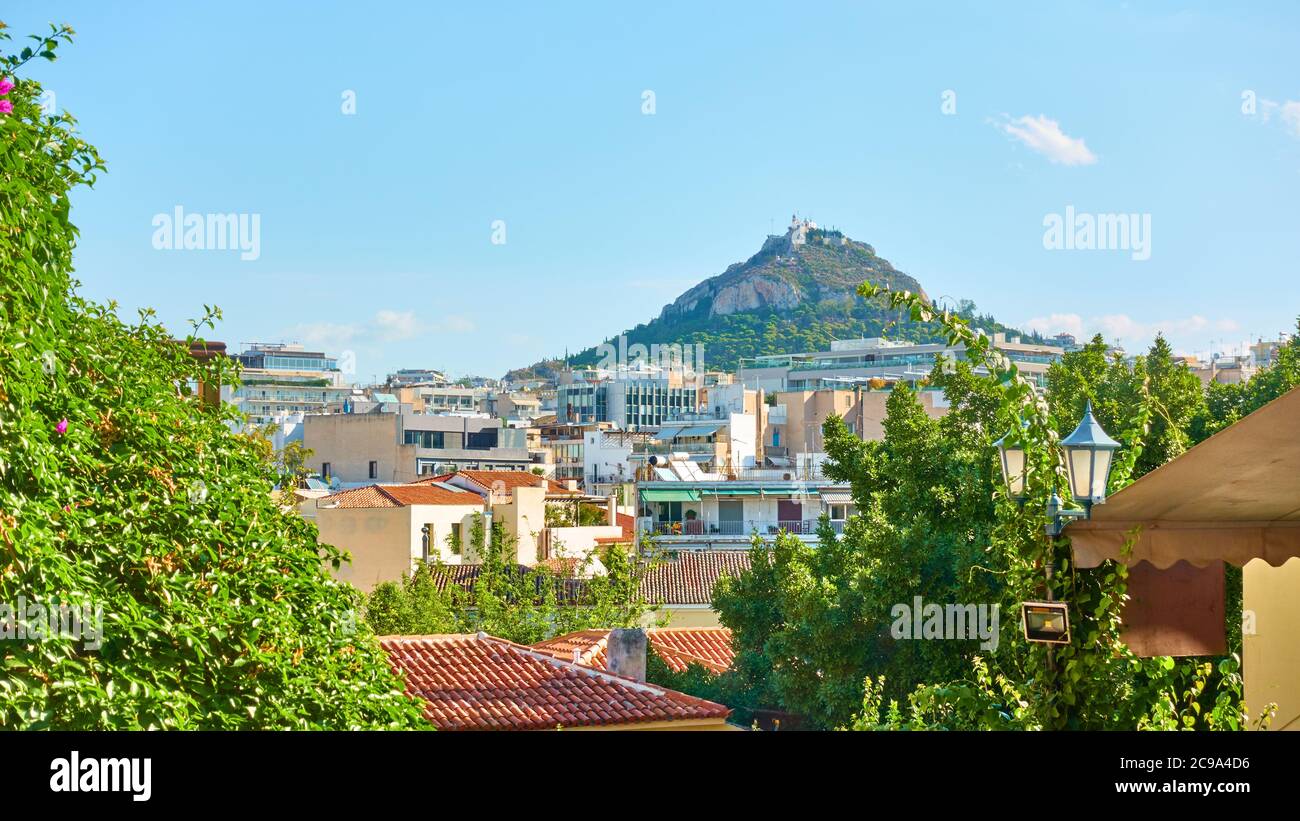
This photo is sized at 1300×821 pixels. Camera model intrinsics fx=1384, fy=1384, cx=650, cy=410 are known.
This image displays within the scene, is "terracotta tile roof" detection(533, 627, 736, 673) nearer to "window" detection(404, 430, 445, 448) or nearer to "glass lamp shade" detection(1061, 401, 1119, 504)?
"glass lamp shade" detection(1061, 401, 1119, 504)

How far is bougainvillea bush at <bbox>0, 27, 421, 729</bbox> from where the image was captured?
5.01 meters

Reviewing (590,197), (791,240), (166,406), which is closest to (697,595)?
(590,197)

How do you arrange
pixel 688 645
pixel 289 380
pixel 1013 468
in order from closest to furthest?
1. pixel 1013 468
2. pixel 688 645
3. pixel 289 380

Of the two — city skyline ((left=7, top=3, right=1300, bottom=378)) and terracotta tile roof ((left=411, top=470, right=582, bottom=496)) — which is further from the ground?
city skyline ((left=7, top=3, right=1300, bottom=378))

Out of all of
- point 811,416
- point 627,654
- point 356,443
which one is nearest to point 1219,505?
point 627,654

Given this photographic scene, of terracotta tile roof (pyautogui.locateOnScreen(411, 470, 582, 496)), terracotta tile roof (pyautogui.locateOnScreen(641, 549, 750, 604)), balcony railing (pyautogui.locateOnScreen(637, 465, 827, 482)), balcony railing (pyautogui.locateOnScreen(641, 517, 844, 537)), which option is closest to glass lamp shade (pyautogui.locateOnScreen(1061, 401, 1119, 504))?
terracotta tile roof (pyautogui.locateOnScreen(641, 549, 750, 604))

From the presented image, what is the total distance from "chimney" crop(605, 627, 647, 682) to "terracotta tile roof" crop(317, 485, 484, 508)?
1541 cm

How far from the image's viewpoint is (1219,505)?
5047 mm

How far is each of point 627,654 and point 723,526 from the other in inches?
1390

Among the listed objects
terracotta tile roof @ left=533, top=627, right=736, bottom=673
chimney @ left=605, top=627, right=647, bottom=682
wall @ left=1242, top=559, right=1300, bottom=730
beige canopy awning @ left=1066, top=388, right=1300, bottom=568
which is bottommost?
terracotta tile roof @ left=533, top=627, right=736, bottom=673

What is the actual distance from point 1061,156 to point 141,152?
31.9m

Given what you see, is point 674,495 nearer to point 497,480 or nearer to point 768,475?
point 768,475
